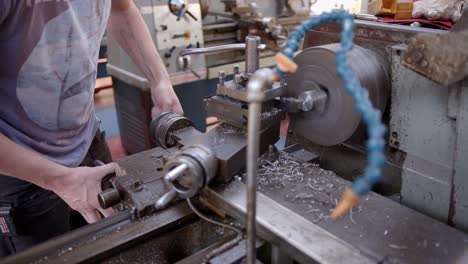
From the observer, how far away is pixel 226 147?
0.72 m

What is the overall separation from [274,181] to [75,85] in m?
0.64

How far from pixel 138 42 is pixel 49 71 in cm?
A: 45

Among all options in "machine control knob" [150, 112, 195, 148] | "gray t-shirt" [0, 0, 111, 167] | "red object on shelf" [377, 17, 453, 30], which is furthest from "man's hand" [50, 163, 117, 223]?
"red object on shelf" [377, 17, 453, 30]

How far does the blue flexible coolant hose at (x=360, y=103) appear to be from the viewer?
35 cm

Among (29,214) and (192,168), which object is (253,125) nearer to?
(192,168)

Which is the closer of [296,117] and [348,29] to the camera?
[348,29]

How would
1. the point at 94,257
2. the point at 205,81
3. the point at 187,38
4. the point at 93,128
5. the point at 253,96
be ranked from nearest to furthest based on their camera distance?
the point at 253,96, the point at 94,257, the point at 93,128, the point at 187,38, the point at 205,81

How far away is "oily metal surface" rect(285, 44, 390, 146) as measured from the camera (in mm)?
732

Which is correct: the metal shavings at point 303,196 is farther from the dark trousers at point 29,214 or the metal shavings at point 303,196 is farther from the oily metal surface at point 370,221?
the dark trousers at point 29,214

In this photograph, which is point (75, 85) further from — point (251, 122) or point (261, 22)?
point (261, 22)

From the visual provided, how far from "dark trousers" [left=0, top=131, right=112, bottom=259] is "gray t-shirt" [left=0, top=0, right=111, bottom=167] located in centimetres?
12

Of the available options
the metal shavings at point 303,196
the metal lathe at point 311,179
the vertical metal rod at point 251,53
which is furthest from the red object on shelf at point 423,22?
the metal shavings at point 303,196

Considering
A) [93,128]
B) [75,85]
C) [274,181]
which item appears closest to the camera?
[274,181]

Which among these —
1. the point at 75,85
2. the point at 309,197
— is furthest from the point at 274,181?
the point at 75,85
